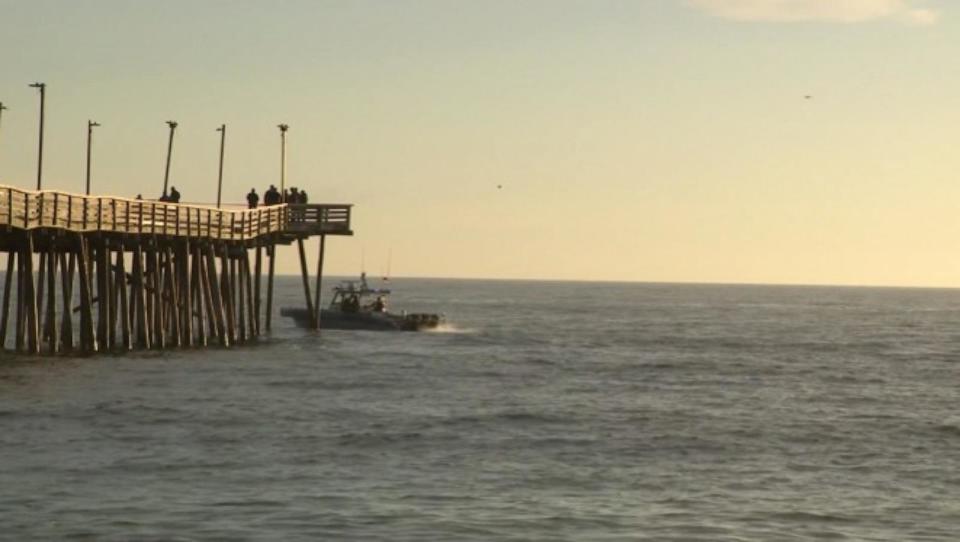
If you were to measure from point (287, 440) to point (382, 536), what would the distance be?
10.6 metres

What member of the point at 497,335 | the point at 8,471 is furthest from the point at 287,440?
the point at 497,335

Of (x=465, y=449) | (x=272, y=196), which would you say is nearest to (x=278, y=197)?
(x=272, y=196)

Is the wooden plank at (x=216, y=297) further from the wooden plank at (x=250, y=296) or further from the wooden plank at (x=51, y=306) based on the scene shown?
the wooden plank at (x=51, y=306)

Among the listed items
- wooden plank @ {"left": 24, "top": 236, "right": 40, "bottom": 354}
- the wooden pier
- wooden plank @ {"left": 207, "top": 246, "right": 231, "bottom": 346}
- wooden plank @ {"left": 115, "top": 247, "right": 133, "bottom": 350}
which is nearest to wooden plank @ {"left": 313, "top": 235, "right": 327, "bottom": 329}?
the wooden pier

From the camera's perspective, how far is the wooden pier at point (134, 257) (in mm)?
49969

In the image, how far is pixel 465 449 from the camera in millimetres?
Answer: 34406

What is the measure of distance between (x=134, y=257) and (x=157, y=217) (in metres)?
1.32

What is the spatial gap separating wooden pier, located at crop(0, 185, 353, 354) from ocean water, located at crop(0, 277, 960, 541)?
167cm

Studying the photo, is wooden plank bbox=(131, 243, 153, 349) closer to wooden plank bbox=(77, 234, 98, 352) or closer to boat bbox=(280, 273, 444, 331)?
wooden plank bbox=(77, 234, 98, 352)

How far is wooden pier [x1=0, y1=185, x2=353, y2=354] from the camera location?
50.0m

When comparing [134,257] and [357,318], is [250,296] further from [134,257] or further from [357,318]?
[357,318]

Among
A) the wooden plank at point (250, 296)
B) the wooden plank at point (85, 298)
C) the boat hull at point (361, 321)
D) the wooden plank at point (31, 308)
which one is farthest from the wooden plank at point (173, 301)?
the boat hull at point (361, 321)

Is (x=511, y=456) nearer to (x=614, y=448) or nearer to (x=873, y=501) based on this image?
(x=614, y=448)

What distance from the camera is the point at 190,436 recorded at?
35.0m
